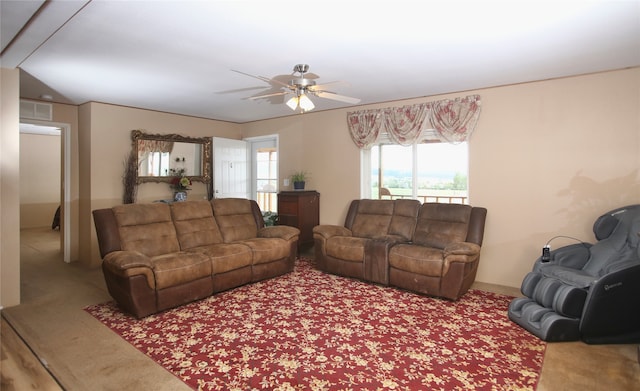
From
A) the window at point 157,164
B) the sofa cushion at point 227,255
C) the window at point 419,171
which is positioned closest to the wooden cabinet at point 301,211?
the window at point 419,171

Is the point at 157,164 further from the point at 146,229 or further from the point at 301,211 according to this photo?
the point at 301,211

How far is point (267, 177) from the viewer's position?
6.86 meters

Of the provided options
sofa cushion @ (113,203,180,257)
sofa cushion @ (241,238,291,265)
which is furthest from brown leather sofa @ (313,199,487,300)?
sofa cushion @ (113,203,180,257)

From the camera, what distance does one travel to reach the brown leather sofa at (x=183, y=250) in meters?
3.31

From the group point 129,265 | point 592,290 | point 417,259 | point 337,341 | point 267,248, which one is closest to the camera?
point 592,290

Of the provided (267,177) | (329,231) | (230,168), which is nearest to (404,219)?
(329,231)

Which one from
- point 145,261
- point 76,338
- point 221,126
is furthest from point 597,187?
point 221,126

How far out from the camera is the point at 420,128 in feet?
15.8

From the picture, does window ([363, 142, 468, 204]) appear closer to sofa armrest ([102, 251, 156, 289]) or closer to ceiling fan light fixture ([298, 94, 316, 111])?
ceiling fan light fixture ([298, 94, 316, 111])

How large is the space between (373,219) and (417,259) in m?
1.19

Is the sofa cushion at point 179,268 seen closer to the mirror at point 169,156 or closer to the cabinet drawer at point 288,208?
the cabinet drawer at point 288,208

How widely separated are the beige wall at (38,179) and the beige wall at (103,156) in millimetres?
4886

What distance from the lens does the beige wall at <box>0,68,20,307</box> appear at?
3.48 metres

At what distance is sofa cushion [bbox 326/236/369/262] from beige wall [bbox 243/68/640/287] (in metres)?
1.55
